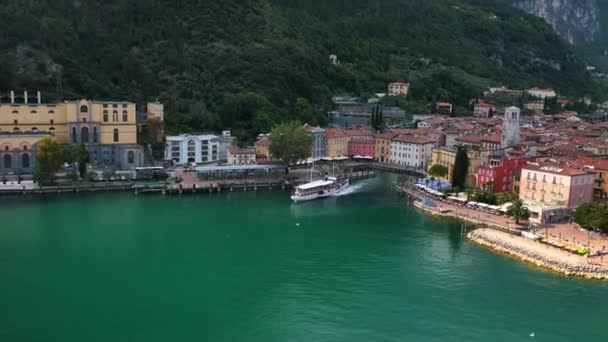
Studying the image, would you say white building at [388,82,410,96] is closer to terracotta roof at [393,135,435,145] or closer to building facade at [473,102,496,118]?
building facade at [473,102,496,118]

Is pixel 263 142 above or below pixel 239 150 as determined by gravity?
above

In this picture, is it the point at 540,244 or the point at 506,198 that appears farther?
the point at 506,198

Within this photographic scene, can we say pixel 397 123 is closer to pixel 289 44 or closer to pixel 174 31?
pixel 289 44

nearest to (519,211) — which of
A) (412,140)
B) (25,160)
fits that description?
(412,140)

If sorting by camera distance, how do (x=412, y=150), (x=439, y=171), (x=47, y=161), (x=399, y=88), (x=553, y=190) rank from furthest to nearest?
(x=399, y=88) < (x=412, y=150) < (x=439, y=171) < (x=47, y=161) < (x=553, y=190)

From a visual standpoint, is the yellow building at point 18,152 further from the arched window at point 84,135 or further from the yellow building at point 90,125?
the arched window at point 84,135

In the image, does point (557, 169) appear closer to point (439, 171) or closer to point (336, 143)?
point (439, 171)

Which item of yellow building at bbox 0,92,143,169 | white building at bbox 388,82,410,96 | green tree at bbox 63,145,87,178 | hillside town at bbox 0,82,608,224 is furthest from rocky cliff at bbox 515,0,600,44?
green tree at bbox 63,145,87,178

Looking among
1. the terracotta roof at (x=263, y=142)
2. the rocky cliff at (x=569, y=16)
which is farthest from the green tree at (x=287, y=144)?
the rocky cliff at (x=569, y=16)
